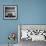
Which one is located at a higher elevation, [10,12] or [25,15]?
[10,12]

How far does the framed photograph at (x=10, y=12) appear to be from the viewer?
15.5 ft

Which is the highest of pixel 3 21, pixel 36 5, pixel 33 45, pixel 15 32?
pixel 36 5

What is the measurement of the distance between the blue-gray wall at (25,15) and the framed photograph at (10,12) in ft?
0.36

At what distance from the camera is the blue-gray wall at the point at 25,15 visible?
4.74 m

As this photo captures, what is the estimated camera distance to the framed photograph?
15.5 ft

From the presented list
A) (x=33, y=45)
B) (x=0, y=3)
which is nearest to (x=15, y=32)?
(x=33, y=45)

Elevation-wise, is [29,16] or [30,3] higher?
[30,3]

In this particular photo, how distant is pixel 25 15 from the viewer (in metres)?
4.75

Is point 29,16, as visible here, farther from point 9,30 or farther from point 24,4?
point 9,30

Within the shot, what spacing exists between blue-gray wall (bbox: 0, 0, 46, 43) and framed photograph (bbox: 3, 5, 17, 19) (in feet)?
0.36

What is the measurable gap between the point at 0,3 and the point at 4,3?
5.5 inches

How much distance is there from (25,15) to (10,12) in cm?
54

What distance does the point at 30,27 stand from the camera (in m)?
4.66

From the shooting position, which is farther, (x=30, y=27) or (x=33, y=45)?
(x=30, y=27)
